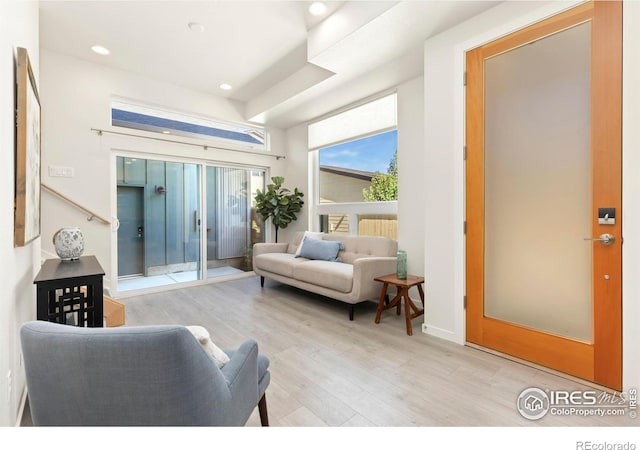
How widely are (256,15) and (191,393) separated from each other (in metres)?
3.13

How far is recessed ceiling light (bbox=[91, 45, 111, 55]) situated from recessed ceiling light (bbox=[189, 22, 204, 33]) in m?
1.22

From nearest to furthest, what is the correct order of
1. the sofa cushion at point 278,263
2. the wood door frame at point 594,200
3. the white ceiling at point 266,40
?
the wood door frame at point 594,200 → the white ceiling at point 266,40 → the sofa cushion at point 278,263

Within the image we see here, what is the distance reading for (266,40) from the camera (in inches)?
125

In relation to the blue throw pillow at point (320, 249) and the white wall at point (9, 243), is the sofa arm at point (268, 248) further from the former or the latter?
the white wall at point (9, 243)

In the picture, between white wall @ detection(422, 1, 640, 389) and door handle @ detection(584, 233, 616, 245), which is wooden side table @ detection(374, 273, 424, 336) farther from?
door handle @ detection(584, 233, 616, 245)

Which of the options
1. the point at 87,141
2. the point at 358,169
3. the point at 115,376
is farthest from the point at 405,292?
the point at 87,141

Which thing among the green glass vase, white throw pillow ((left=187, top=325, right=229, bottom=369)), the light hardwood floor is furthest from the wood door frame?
white throw pillow ((left=187, top=325, right=229, bottom=369))

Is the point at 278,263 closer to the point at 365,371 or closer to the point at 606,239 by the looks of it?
the point at 365,371

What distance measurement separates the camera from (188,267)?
463cm

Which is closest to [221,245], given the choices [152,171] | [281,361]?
[152,171]

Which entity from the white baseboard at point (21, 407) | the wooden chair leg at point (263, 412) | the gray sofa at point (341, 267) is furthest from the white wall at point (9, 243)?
the gray sofa at point (341, 267)

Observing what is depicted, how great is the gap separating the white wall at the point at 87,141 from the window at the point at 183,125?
0.15 meters

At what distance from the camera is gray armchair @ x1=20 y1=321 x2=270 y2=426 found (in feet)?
2.65

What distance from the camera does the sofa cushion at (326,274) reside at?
3.11 metres
